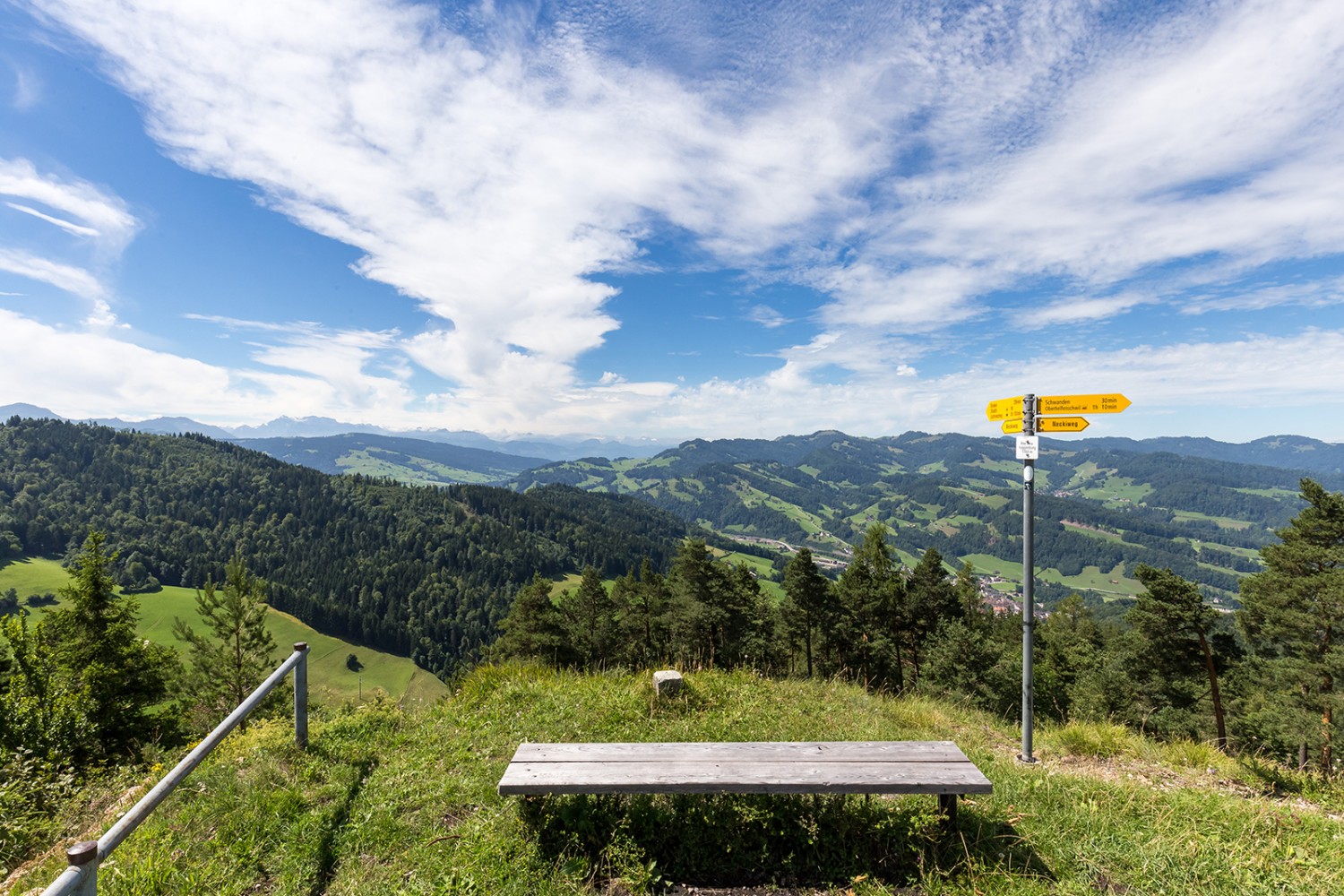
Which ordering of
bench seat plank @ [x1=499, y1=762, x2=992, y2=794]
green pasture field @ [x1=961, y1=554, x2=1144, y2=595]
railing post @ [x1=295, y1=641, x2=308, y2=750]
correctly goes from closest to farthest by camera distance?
1. bench seat plank @ [x1=499, y1=762, x2=992, y2=794]
2. railing post @ [x1=295, y1=641, x2=308, y2=750]
3. green pasture field @ [x1=961, y1=554, x2=1144, y2=595]

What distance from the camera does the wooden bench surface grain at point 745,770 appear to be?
407 centimetres

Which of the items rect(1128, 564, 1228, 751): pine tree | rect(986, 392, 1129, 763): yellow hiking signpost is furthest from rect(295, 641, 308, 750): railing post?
rect(1128, 564, 1228, 751): pine tree

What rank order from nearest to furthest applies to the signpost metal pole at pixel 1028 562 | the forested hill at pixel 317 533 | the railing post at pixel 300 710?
the railing post at pixel 300 710 < the signpost metal pole at pixel 1028 562 < the forested hill at pixel 317 533

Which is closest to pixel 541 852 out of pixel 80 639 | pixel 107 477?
pixel 80 639

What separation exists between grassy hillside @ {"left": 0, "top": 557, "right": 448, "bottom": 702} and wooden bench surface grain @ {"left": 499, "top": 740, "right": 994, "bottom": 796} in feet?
325

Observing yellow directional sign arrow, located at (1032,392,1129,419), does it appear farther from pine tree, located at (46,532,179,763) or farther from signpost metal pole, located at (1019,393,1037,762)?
pine tree, located at (46,532,179,763)

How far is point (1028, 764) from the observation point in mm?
6332

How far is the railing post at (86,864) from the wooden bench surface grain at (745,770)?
2.29 meters

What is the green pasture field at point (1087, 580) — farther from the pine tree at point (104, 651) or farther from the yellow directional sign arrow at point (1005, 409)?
the pine tree at point (104, 651)

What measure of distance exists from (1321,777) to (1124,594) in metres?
218

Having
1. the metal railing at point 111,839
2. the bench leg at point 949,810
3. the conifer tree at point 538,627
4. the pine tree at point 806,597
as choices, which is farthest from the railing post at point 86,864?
the conifer tree at point 538,627

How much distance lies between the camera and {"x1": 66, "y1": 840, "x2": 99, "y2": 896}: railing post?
102 inches

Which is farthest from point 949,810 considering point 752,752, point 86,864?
point 86,864

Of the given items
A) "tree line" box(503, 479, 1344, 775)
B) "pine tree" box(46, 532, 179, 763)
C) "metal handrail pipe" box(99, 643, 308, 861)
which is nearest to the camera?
"metal handrail pipe" box(99, 643, 308, 861)
